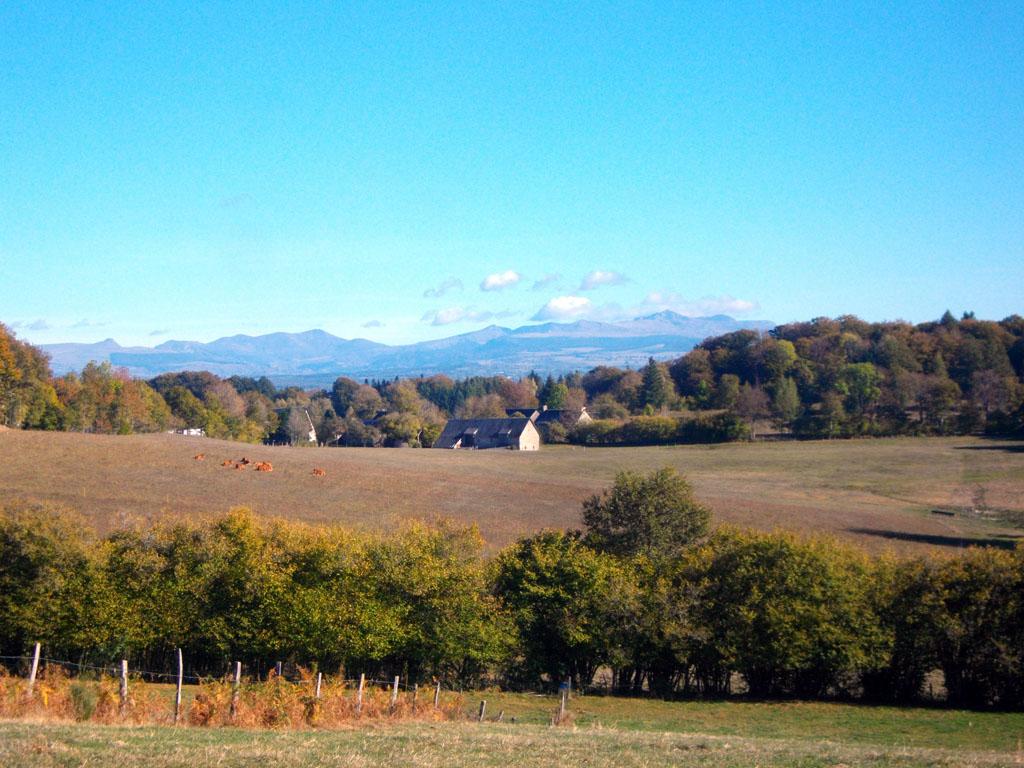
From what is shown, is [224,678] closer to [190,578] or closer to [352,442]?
[190,578]

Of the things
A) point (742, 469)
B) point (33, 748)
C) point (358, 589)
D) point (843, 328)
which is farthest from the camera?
point (843, 328)

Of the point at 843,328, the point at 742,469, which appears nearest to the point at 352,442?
the point at 742,469

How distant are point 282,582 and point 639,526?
1491cm

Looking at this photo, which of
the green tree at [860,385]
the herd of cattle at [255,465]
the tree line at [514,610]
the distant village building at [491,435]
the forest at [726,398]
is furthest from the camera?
the green tree at [860,385]

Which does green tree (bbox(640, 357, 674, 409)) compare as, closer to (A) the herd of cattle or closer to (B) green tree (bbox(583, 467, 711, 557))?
(A) the herd of cattle

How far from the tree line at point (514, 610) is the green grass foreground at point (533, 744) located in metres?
4.62

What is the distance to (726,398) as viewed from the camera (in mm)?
130250

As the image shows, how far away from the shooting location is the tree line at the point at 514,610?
1117 inches

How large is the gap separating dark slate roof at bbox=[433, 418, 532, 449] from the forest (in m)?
4.67

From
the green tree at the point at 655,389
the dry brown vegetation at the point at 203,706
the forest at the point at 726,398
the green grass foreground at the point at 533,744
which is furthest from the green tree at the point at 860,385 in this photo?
the dry brown vegetation at the point at 203,706

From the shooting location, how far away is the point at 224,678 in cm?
2756

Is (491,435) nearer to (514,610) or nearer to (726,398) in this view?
Result: (726,398)

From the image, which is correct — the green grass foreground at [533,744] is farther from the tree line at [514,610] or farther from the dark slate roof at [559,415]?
the dark slate roof at [559,415]

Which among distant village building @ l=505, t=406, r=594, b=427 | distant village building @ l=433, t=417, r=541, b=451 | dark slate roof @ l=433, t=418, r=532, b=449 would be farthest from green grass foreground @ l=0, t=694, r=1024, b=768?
distant village building @ l=505, t=406, r=594, b=427
